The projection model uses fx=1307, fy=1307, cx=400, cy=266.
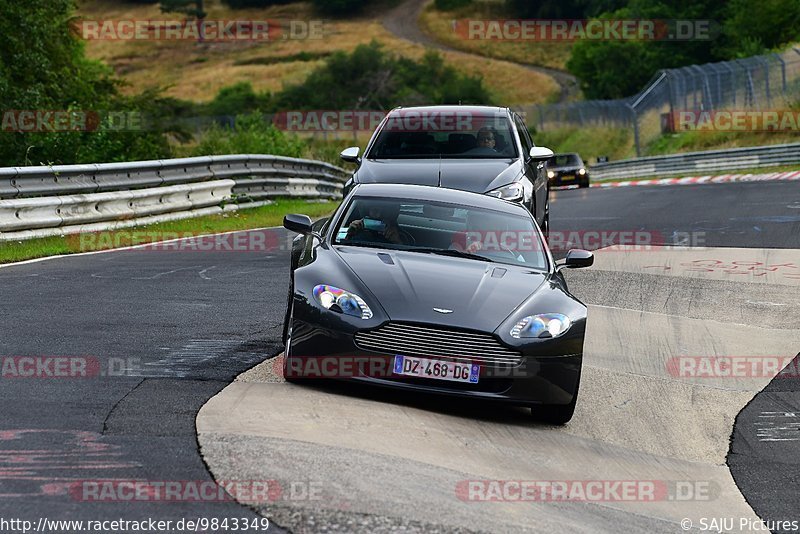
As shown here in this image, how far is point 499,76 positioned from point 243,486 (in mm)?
113463

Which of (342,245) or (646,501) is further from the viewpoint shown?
(342,245)

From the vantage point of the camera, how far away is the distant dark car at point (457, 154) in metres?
13.5

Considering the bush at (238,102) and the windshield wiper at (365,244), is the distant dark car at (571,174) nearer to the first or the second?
the windshield wiper at (365,244)

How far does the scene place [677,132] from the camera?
55.8 meters

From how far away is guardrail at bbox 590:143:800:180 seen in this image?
41031 mm

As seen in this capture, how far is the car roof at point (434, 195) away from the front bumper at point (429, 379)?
72.9 inches

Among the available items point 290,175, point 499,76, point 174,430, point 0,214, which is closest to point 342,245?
point 174,430

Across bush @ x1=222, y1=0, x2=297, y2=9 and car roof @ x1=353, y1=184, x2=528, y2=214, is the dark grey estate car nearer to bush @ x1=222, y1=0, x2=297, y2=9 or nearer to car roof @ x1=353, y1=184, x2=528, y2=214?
car roof @ x1=353, y1=184, x2=528, y2=214

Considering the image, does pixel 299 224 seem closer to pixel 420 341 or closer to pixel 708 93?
pixel 420 341

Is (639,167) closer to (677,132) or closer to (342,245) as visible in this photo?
(677,132)

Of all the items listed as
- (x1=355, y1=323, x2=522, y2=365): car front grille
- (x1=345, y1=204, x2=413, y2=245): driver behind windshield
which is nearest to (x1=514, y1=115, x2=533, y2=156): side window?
(x1=345, y1=204, x2=413, y2=245): driver behind windshield

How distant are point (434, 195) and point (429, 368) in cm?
→ 233

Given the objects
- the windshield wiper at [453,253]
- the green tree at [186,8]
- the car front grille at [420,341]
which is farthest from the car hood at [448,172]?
the green tree at [186,8]

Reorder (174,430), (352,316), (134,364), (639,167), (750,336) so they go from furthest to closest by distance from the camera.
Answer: (639,167) < (750,336) < (134,364) < (352,316) < (174,430)
